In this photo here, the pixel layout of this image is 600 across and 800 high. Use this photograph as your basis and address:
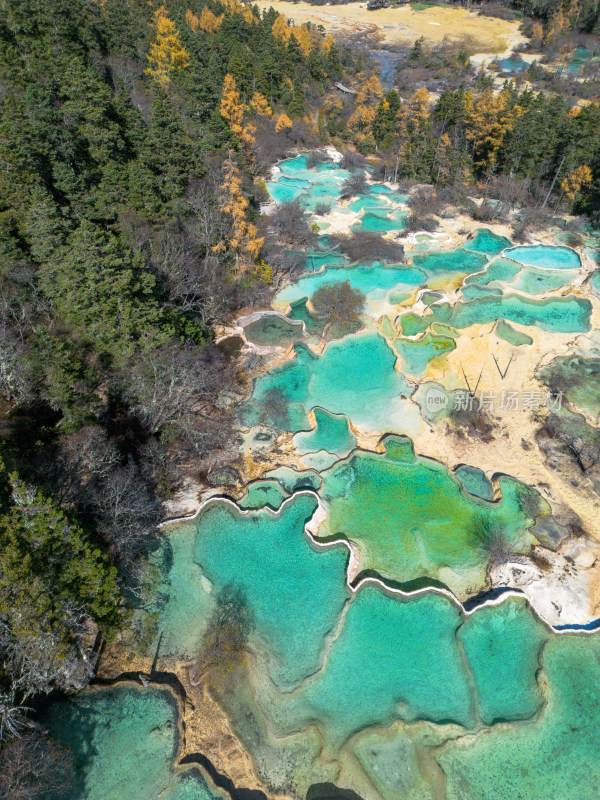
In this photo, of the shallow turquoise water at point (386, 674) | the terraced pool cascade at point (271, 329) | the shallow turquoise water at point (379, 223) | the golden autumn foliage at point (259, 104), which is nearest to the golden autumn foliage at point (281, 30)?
the golden autumn foliage at point (259, 104)

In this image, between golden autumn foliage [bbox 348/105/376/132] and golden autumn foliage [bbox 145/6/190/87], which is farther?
golden autumn foliage [bbox 348/105/376/132]

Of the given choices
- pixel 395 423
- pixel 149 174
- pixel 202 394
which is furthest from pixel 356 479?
pixel 149 174

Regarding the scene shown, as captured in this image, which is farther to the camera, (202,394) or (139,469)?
(202,394)

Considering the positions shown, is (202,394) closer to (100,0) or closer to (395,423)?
(395,423)

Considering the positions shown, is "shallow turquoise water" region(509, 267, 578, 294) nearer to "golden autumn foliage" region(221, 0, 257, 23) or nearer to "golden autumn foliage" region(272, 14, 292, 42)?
"golden autumn foliage" region(272, 14, 292, 42)

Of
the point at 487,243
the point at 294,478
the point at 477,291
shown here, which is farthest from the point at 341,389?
the point at 487,243

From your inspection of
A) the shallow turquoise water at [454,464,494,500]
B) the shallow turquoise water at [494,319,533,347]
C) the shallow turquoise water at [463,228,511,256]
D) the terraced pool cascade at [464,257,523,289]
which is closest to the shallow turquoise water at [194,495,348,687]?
the shallow turquoise water at [454,464,494,500]

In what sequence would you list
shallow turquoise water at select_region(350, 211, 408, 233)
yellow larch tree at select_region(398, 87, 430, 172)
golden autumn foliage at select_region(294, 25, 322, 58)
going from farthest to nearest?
golden autumn foliage at select_region(294, 25, 322, 58), yellow larch tree at select_region(398, 87, 430, 172), shallow turquoise water at select_region(350, 211, 408, 233)
